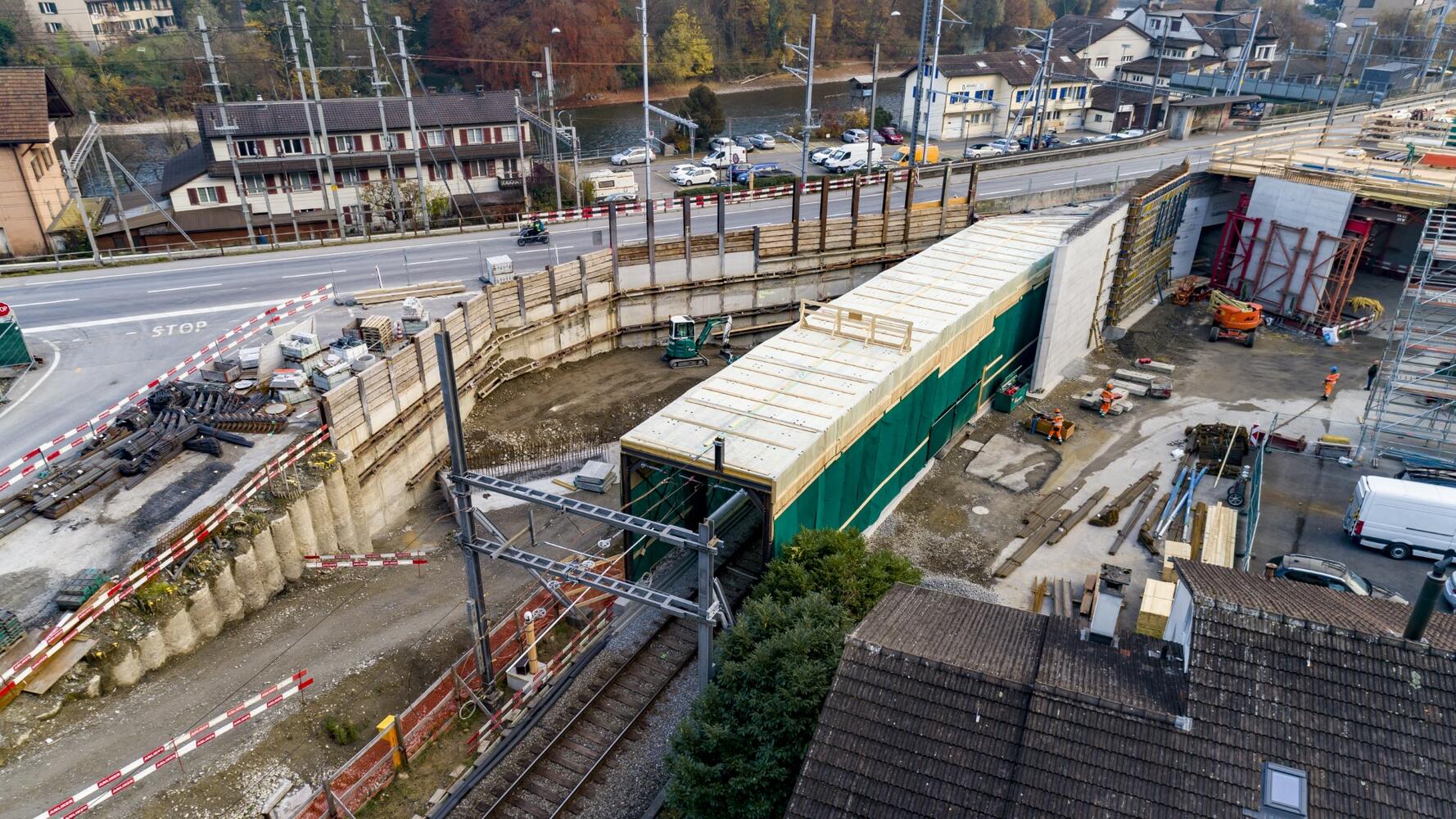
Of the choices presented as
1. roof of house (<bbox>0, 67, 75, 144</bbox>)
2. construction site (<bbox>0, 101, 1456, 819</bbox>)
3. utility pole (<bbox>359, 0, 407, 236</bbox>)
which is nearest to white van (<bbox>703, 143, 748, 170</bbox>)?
construction site (<bbox>0, 101, 1456, 819</bbox>)

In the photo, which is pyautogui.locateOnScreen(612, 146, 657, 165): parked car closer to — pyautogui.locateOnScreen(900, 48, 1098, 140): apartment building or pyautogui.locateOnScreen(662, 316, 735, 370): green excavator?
pyautogui.locateOnScreen(900, 48, 1098, 140): apartment building

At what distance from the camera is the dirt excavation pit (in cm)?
2984

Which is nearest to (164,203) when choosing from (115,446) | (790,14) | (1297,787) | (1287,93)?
(115,446)

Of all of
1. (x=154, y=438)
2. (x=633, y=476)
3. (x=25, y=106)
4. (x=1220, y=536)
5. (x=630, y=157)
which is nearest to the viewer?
(x=633, y=476)

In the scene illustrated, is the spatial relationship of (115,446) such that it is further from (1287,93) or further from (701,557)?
(1287,93)

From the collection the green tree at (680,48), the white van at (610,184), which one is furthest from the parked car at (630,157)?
the green tree at (680,48)

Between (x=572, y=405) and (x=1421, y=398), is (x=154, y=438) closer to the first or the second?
(x=572, y=405)

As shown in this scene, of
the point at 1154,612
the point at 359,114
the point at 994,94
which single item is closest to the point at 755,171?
the point at 359,114

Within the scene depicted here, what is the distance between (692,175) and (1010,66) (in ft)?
132

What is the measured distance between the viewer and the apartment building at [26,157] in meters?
43.8

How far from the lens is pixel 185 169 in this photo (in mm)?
56469

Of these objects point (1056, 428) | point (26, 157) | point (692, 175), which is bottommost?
point (1056, 428)

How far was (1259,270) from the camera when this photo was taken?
136ft

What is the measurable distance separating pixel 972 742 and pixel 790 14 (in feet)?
345
